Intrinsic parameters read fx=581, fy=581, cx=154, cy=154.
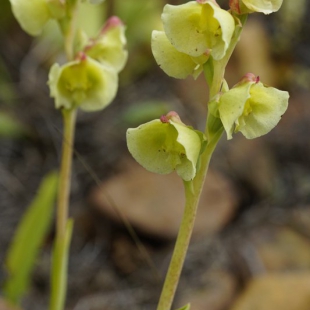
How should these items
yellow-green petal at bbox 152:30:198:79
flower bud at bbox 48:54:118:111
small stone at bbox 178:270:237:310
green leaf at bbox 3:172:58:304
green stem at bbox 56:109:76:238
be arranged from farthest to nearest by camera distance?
1. small stone at bbox 178:270:237:310
2. green leaf at bbox 3:172:58:304
3. green stem at bbox 56:109:76:238
4. flower bud at bbox 48:54:118:111
5. yellow-green petal at bbox 152:30:198:79

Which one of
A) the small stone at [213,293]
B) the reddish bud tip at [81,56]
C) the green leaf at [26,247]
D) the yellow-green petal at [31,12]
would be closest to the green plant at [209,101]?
the reddish bud tip at [81,56]

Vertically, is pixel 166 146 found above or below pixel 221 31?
below

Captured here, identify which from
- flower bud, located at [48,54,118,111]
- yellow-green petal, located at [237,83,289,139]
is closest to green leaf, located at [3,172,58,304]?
flower bud, located at [48,54,118,111]

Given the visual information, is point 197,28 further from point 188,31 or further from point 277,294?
point 277,294

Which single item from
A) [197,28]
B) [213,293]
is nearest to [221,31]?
[197,28]

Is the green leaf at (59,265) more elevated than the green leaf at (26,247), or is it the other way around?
the green leaf at (59,265)

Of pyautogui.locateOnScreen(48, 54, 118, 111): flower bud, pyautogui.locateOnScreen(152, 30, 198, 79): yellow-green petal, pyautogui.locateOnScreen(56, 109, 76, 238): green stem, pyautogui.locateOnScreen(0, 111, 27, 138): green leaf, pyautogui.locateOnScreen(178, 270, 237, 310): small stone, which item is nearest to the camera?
pyautogui.locateOnScreen(152, 30, 198, 79): yellow-green petal

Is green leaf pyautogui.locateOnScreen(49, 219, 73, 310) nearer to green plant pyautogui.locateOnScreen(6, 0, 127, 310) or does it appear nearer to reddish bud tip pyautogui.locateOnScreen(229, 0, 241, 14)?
green plant pyautogui.locateOnScreen(6, 0, 127, 310)

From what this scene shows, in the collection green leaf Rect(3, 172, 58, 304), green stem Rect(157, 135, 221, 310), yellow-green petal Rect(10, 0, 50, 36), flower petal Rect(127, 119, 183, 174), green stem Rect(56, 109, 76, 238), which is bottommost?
green leaf Rect(3, 172, 58, 304)

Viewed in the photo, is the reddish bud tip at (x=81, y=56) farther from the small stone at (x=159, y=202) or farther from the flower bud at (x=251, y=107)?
the small stone at (x=159, y=202)
